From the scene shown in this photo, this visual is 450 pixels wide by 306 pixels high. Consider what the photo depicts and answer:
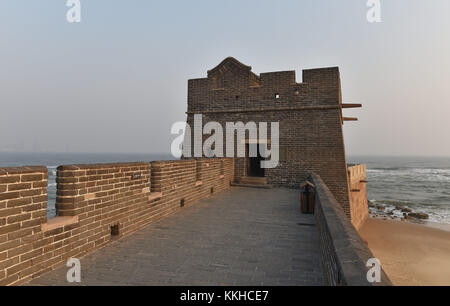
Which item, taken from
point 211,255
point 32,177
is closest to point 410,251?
point 211,255

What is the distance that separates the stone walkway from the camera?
10.0ft

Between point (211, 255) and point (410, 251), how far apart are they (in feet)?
43.1

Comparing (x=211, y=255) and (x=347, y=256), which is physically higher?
(x=347, y=256)

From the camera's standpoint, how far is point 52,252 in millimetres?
3369

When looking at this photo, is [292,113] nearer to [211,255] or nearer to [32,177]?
[211,255]

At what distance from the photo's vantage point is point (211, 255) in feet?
12.5

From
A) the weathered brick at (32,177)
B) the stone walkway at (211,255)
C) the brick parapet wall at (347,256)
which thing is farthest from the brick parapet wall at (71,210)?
the brick parapet wall at (347,256)

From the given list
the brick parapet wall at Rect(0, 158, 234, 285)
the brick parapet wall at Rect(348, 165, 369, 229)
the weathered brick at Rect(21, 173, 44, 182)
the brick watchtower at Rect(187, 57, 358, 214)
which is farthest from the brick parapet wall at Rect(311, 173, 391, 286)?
the brick parapet wall at Rect(348, 165, 369, 229)

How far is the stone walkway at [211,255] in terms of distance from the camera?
3.06 m

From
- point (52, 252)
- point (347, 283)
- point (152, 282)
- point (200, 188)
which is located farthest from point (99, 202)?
point (200, 188)

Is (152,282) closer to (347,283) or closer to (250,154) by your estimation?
(347,283)

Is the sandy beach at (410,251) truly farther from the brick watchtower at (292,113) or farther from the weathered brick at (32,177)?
the weathered brick at (32,177)

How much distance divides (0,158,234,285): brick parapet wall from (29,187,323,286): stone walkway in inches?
9.2

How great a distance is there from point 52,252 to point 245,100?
10489 millimetres
